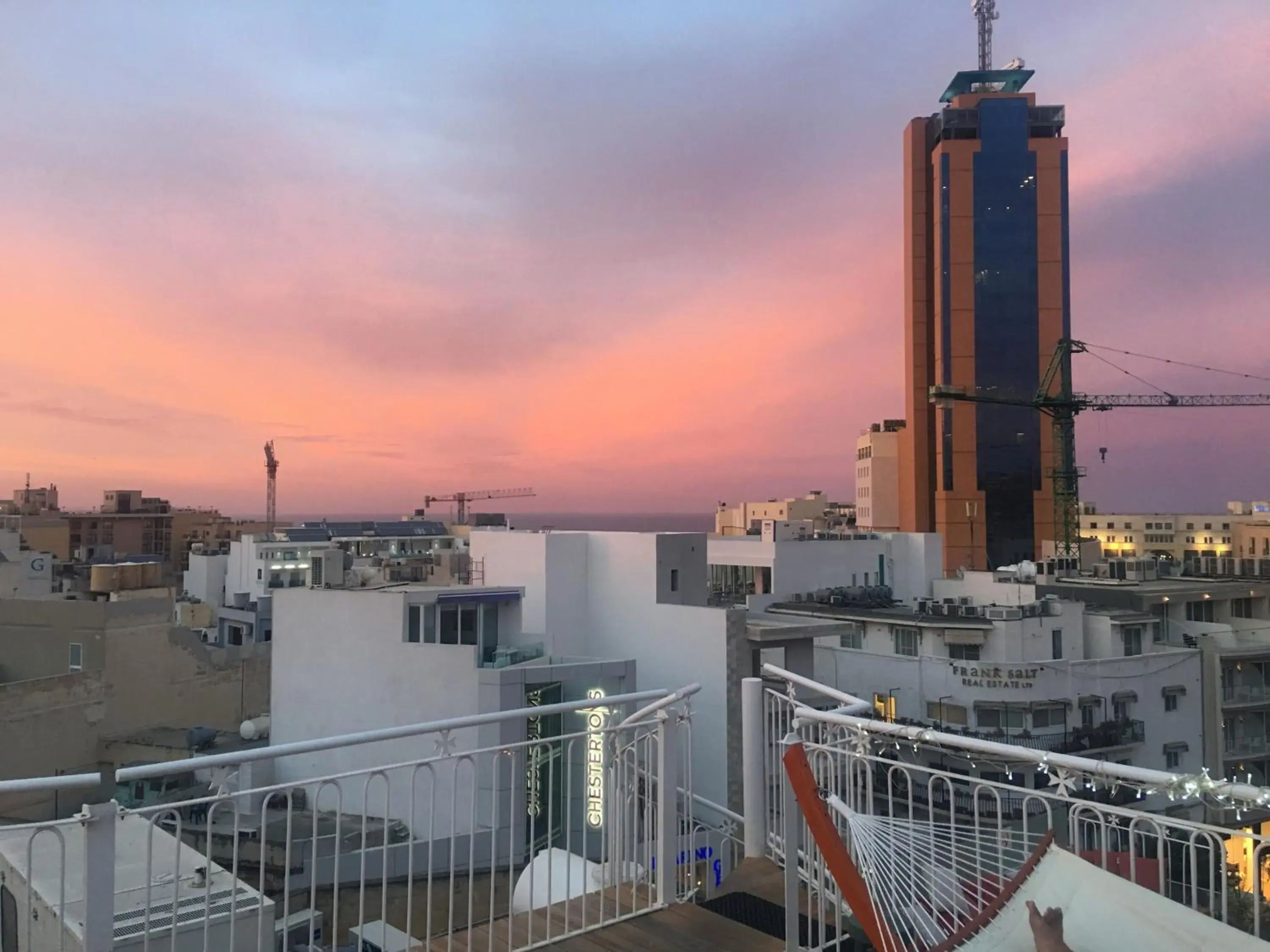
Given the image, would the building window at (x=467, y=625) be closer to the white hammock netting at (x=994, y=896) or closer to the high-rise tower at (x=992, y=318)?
the white hammock netting at (x=994, y=896)

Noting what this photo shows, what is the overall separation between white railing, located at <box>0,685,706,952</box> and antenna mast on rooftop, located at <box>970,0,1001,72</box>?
68650 mm

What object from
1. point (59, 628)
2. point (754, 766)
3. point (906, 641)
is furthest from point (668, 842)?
point (906, 641)

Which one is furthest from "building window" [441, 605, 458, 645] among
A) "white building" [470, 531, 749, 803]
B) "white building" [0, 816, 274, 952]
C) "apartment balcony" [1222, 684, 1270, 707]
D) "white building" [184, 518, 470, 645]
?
"apartment balcony" [1222, 684, 1270, 707]

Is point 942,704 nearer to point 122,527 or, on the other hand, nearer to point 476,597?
point 476,597

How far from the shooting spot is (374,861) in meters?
16.5

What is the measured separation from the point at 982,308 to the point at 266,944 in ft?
184

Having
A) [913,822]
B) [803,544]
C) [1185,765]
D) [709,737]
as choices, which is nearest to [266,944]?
[913,822]

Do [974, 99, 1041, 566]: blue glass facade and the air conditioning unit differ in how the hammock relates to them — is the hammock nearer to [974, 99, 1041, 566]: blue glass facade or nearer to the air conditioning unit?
the air conditioning unit

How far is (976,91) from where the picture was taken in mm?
58062

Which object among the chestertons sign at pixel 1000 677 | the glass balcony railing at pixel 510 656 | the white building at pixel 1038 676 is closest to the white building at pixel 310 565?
the glass balcony railing at pixel 510 656

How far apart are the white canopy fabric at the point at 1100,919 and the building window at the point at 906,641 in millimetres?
27615

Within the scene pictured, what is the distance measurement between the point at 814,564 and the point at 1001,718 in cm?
1302

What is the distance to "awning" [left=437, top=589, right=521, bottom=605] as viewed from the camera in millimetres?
20750

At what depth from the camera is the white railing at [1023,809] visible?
2.70 meters
